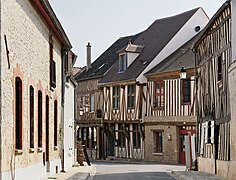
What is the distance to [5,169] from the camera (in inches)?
478

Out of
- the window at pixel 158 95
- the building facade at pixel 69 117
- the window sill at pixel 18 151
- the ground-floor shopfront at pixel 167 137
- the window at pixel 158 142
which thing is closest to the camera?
the window sill at pixel 18 151

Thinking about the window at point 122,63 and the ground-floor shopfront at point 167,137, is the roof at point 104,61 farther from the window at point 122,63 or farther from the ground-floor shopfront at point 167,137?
the ground-floor shopfront at point 167,137

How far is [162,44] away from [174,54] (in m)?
1.71

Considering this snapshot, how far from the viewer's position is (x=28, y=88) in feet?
50.5

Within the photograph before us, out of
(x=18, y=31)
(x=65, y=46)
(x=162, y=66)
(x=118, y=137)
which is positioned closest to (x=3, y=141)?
(x=18, y=31)

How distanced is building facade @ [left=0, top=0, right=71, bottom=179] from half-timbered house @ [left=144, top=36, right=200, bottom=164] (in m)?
15.0

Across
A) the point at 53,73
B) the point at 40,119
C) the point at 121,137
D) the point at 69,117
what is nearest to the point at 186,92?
the point at 121,137

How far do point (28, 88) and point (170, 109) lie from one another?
23204 millimetres

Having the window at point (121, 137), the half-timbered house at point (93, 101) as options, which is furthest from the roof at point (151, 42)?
the window at point (121, 137)

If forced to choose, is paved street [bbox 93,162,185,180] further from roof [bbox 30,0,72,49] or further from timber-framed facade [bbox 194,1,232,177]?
roof [bbox 30,0,72,49]

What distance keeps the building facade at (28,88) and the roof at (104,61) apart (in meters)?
26.6

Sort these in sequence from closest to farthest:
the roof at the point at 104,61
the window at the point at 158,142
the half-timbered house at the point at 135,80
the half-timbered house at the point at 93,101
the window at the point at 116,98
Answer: the window at the point at 158,142, the half-timbered house at the point at 135,80, the window at the point at 116,98, the half-timbered house at the point at 93,101, the roof at the point at 104,61

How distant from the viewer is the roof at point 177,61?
1484 inches

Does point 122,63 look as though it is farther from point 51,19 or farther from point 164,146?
point 51,19
